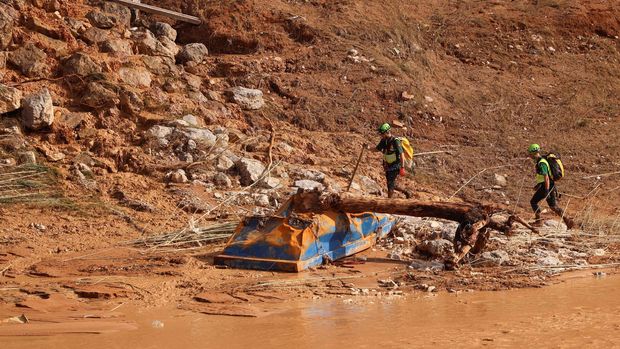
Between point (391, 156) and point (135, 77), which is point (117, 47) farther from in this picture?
point (391, 156)

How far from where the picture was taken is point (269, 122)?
13.5 m

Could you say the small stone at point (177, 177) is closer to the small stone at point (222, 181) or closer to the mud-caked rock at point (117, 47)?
the small stone at point (222, 181)

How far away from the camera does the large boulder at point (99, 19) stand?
13.7 meters

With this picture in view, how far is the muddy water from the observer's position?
19.5 ft

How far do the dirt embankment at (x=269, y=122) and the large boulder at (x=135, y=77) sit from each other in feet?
0.10

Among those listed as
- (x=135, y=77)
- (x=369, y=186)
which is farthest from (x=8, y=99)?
(x=369, y=186)

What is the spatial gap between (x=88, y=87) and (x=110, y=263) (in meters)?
4.45

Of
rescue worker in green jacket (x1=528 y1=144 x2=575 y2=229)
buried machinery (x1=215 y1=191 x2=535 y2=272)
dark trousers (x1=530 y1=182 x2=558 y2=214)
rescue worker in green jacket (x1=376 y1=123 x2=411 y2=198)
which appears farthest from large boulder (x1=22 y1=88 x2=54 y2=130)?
dark trousers (x1=530 y1=182 x2=558 y2=214)

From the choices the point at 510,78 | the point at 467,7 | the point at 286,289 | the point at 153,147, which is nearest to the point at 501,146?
the point at 510,78

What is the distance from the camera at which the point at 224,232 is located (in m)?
9.77

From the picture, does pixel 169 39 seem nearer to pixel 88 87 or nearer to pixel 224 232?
pixel 88 87

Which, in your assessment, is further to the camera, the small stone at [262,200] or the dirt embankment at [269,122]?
the small stone at [262,200]

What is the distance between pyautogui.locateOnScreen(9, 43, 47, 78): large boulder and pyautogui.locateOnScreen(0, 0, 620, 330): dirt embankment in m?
0.03

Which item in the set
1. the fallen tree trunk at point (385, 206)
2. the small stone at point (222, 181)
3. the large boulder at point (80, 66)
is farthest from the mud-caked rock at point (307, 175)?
the large boulder at point (80, 66)
